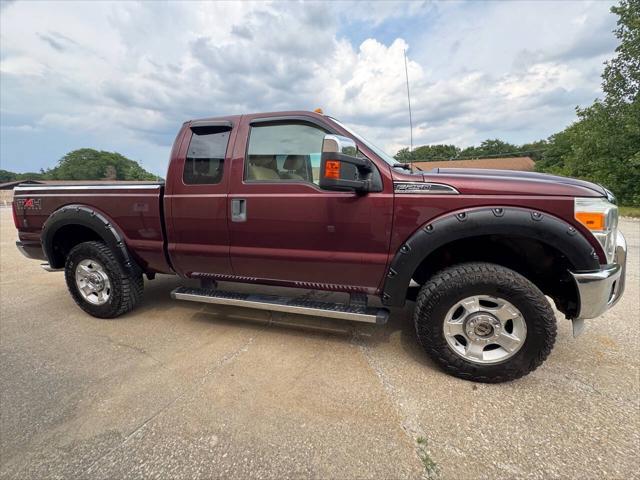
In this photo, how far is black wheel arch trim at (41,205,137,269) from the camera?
3211 millimetres

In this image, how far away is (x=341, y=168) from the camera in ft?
7.16

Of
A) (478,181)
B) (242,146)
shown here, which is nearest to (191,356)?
(242,146)

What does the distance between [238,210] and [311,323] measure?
1347 mm

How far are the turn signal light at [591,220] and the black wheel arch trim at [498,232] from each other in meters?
0.08

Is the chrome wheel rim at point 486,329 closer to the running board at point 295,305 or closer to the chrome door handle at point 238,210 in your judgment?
the running board at point 295,305

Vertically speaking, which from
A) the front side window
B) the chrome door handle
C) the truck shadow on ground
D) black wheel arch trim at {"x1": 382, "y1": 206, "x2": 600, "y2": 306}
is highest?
the front side window

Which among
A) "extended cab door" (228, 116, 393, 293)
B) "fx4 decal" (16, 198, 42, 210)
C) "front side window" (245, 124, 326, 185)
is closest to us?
"extended cab door" (228, 116, 393, 293)

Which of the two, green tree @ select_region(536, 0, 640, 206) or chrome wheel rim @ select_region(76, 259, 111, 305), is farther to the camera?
green tree @ select_region(536, 0, 640, 206)

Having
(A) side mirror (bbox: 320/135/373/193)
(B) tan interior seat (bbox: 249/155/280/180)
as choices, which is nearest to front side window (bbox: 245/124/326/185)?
(B) tan interior seat (bbox: 249/155/280/180)

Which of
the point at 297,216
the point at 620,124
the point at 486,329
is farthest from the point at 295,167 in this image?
the point at 620,124

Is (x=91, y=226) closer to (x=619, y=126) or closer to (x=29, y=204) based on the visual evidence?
(x=29, y=204)

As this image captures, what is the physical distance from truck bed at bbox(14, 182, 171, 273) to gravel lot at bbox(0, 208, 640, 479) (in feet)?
2.54

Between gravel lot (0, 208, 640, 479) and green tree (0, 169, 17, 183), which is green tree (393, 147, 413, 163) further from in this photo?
green tree (0, 169, 17, 183)

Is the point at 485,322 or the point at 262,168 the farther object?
the point at 262,168
